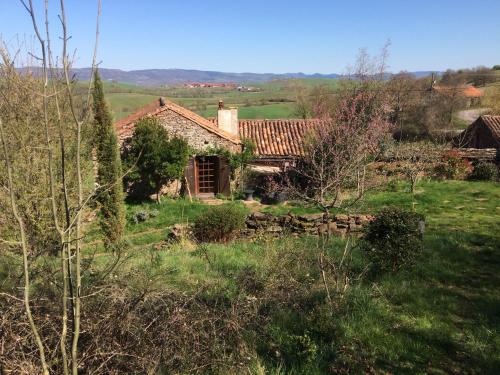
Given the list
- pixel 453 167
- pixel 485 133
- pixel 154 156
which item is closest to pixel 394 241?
pixel 154 156

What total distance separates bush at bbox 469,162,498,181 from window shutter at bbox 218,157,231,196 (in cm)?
1147

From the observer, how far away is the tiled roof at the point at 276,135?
67.0 ft

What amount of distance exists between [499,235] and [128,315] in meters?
8.30

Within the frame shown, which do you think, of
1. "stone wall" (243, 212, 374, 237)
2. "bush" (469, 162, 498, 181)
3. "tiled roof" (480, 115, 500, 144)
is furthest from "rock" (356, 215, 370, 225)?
"tiled roof" (480, 115, 500, 144)

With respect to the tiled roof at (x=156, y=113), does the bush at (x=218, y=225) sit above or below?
below

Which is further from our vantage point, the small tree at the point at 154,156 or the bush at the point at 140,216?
the small tree at the point at 154,156

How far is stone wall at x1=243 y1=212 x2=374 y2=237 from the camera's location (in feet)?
32.2

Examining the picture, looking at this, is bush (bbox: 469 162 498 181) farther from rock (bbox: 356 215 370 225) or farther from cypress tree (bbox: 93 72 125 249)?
cypress tree (bbox: 93 72 125 249)

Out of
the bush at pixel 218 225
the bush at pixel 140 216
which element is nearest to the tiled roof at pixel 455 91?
the bush at pixel 140 216

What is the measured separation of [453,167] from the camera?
17922 millimetres

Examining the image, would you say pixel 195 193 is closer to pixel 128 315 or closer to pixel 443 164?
pixel 443 164

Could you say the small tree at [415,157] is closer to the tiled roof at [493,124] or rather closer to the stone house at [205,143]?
the stone house at [205,143]

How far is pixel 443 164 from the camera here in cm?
1811

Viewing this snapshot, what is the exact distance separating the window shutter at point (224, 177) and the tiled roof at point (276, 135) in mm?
2760
